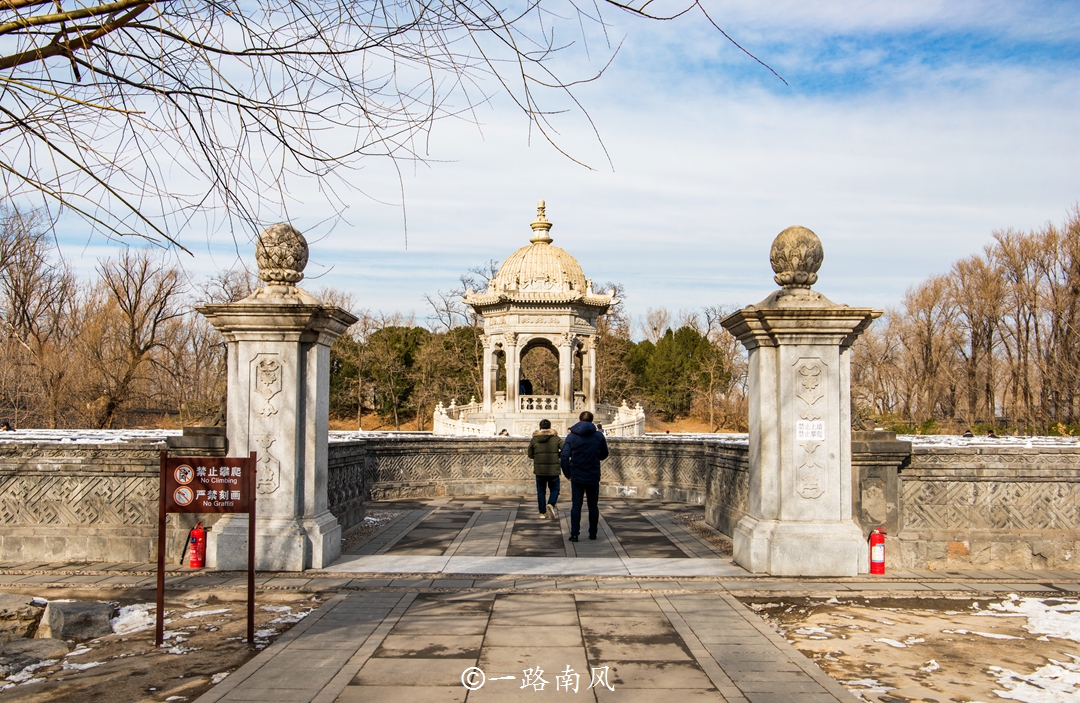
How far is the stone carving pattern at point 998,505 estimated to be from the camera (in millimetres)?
9070

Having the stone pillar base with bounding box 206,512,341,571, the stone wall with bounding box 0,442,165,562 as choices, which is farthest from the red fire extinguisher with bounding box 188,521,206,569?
the stone wall with bounding box 0,442,165,562

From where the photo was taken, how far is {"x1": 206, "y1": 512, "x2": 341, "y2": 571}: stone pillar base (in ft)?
28.2

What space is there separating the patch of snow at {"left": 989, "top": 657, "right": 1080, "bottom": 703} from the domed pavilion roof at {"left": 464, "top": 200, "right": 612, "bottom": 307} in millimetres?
26900

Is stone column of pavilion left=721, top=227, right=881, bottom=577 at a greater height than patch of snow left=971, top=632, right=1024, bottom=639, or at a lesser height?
greater

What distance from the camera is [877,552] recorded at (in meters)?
8.66

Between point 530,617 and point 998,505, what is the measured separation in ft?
18.0

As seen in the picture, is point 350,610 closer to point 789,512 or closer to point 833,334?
point 789,512

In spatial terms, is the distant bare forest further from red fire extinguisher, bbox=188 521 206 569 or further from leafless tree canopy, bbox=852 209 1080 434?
red fire extinguisher, bbox=188 521 206 569

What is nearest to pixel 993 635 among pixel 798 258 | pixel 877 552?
pixel 877 552

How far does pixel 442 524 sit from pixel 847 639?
7458 mm

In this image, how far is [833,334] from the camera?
8906 millimetres

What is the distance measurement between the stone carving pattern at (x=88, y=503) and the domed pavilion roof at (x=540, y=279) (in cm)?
2359

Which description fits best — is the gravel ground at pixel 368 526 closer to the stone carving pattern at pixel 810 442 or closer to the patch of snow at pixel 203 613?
the patch of snow at pixel 203 613

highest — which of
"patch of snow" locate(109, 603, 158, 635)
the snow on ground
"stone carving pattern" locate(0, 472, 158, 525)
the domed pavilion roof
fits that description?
the domed pavilion roof
